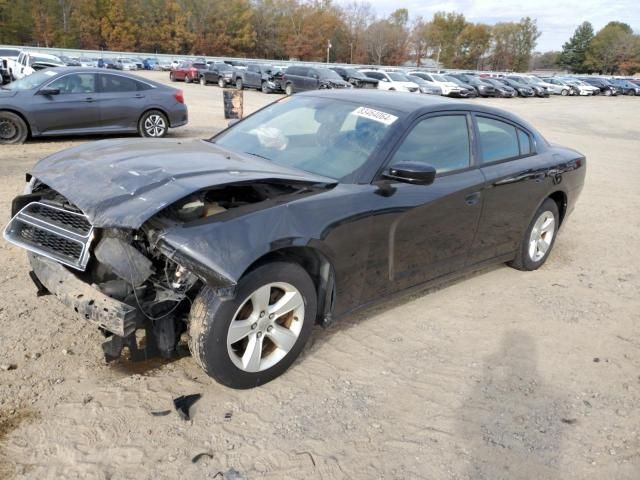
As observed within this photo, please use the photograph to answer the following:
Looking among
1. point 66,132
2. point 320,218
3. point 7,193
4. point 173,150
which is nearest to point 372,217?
point 320,218

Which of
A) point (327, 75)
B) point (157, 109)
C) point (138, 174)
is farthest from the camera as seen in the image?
point (327, 75)

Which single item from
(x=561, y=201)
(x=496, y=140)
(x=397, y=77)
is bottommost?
(x=561, y=201)

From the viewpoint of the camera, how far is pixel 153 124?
11.5 metres

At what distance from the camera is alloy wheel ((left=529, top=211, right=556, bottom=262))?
5328 mm

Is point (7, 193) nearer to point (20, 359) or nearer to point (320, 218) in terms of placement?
point (20, 359)

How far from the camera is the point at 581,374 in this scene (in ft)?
12.2

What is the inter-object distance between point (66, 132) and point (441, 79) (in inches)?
1161

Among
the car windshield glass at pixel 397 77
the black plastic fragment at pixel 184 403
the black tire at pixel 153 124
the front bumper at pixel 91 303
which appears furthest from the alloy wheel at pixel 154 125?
the car windshield glass at pixel 397 77

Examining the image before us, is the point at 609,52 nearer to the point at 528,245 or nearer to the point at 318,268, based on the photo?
the point at 528,245

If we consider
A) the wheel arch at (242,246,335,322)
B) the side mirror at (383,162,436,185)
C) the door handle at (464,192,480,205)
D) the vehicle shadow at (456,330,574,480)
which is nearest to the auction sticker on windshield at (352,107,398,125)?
the side mirror at (383,162,436,185)

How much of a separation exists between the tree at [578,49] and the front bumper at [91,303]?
450 feet

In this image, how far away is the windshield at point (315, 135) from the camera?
3.75m

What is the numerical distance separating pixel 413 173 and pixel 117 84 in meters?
9.21

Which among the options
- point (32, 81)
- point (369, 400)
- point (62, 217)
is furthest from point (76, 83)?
point (369, 400)
